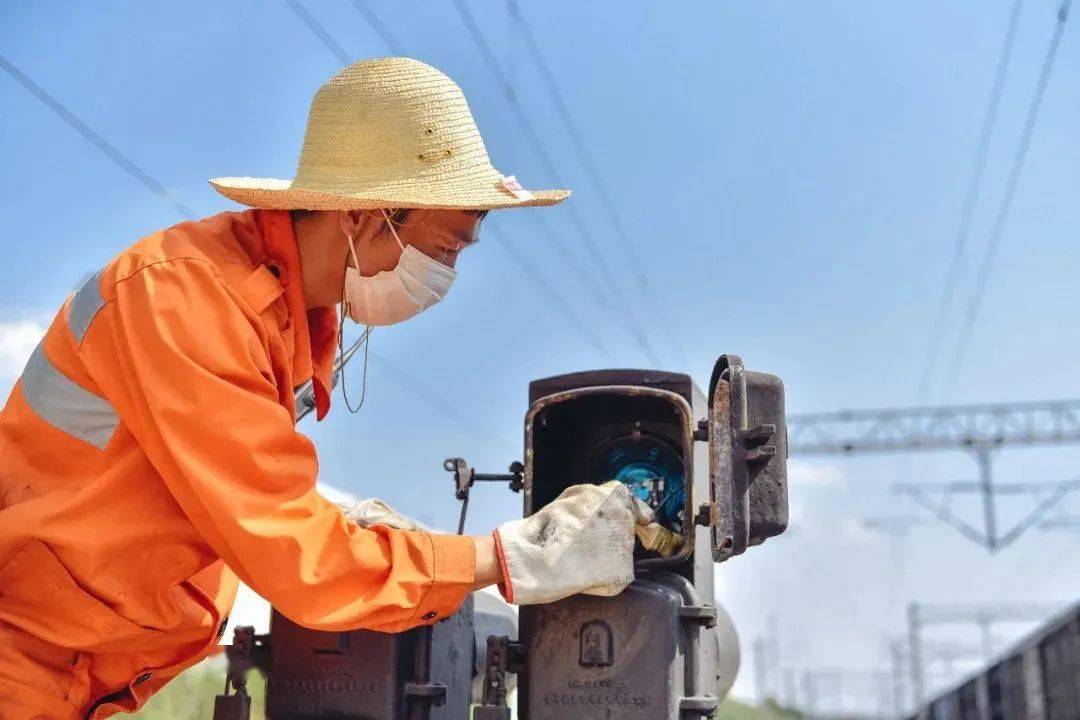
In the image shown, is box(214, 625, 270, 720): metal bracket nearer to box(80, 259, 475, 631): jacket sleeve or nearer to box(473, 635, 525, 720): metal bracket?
box(473, 635, 525, 720): metal bracket

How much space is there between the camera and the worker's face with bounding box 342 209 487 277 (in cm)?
257

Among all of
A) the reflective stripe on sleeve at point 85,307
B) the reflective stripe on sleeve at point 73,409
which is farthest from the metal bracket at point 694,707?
the reflective stripe on sleeve at point 85,307

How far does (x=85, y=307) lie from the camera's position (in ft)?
7.73

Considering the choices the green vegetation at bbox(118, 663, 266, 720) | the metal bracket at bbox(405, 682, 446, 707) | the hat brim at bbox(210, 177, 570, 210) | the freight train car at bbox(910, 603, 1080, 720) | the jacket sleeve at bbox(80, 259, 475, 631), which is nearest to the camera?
the jacket sleeve at bbox(80, 259, 475, 631)

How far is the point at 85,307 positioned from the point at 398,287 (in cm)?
63

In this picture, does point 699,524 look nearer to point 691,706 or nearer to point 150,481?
point 691,706

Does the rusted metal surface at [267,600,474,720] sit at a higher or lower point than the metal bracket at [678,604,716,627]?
lower

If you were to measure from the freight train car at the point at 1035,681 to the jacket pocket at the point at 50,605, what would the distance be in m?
5.06

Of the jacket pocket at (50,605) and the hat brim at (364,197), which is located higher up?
the hat brim at (364,197)

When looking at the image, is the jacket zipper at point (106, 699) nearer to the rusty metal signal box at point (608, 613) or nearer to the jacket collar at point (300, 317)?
the rusty metal signal box at point (608, 613)

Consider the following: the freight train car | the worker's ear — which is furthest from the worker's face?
the freight train car

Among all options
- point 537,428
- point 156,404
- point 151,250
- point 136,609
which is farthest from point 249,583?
point 537,428

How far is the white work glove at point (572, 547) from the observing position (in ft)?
7.84

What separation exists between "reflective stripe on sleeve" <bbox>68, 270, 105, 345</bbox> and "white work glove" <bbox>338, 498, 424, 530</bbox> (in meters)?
0.81
